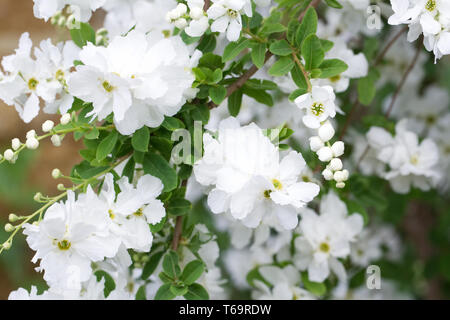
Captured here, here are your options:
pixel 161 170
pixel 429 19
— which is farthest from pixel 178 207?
pixel 429 19

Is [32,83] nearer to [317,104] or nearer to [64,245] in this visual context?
[64,245]

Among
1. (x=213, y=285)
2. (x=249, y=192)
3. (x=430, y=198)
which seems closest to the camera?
(x=249, y=192)

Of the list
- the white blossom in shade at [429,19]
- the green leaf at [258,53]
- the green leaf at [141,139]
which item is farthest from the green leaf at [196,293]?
the white blossom in shade at [429,19]

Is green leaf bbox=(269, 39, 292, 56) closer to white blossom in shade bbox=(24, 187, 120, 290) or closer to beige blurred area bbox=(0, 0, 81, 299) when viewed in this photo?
white blossom in shade bbox=(24, 187, 120, 290)

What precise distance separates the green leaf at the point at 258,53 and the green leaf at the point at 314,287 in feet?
1.33

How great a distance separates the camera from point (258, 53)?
848 mm

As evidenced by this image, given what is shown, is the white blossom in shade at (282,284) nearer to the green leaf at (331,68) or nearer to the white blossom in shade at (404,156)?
the white blossom in shade at (404,156)

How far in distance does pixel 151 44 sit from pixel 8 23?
7.61 ft

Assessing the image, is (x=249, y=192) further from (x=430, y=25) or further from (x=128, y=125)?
(x=430, y=25)

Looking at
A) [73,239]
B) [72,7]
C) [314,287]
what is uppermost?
[72,7]

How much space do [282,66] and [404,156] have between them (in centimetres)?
40

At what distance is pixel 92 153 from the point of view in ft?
2.76

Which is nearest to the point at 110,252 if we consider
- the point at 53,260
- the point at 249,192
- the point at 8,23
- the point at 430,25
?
the point at 53,260

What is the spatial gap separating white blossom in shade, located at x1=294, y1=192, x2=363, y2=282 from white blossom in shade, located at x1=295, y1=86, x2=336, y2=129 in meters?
0.34
